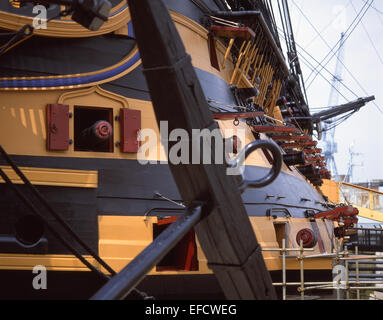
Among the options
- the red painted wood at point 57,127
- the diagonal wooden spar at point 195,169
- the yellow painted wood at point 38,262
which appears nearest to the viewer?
the diagonal wooden spar at point 195,169

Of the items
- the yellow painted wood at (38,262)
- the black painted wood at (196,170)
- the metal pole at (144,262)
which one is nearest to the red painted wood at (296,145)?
the yellow painted wood at (38,262)

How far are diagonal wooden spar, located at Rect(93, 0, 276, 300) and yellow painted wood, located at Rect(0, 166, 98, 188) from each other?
4.23m

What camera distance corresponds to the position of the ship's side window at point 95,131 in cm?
641

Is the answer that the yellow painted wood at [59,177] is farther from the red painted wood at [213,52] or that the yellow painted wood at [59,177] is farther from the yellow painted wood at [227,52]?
the yellow painted wood at [227,52]

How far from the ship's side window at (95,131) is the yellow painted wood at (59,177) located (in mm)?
469

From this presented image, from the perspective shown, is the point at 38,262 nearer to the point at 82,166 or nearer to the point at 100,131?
the point at 82,166

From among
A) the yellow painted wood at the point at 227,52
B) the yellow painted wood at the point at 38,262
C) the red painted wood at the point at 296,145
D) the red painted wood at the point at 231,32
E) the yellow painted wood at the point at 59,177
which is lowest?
the yellow painted wood at the point at 38,262

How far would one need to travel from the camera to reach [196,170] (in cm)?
201

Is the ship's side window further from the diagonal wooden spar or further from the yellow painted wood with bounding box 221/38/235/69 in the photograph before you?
the diagonal wooden spar

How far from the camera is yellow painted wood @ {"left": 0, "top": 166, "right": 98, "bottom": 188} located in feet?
19.7

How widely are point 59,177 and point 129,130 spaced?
3.79 feet

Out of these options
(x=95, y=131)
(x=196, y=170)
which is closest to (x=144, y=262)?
(x=196, y=170)

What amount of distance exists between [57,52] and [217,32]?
3.22 meters
